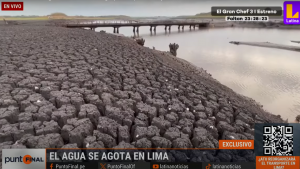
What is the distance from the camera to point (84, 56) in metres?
6.87

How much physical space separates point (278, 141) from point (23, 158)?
3402 millimetres

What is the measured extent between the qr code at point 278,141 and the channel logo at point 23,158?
9.75 feet

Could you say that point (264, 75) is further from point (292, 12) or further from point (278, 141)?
point (278, 141)

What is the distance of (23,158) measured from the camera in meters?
2.29

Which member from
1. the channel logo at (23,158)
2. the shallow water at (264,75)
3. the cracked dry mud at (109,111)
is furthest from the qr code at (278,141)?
the shallow water at (264,75)

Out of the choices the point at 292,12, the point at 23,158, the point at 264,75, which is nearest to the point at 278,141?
the point at 23,158

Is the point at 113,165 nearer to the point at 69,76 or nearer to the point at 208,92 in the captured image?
the point at 69,76

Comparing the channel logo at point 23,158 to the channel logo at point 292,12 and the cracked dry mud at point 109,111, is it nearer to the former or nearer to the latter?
the cracked dry mud at point 109,111

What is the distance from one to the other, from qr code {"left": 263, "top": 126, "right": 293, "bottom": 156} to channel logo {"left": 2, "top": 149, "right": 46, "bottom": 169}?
2973mm

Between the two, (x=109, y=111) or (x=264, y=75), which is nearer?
(x=109, y=111)

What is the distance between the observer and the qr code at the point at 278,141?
2.84 metres

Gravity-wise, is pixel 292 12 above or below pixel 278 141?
above

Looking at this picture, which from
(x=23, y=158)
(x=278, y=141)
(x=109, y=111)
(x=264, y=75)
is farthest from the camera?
(x=264, y=75)

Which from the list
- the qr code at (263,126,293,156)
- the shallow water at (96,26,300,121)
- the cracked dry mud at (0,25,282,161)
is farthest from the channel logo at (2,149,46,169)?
the shallow water at (96,26,300,121)
